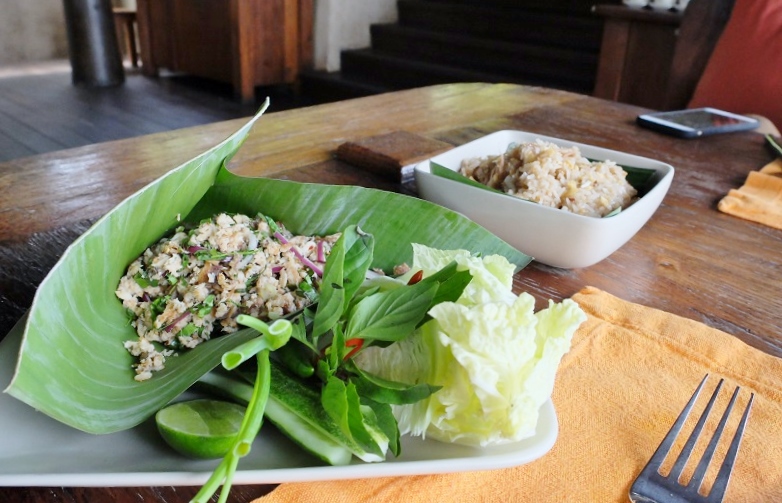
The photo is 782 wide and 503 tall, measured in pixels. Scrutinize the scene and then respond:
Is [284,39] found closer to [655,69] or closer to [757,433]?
[655,69]

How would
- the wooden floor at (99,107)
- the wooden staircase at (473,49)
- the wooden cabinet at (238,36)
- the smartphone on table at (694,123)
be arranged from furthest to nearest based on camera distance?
1. the wooden cabinet at (238,36)
2. the wooden staircase at (473,49)
3. the wooden floor at (99,107)
4. the smartphone on table at (694,123)

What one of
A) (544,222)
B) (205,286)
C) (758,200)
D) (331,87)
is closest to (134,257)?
(205,286)

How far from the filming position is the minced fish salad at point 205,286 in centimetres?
55

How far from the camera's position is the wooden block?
1.02m

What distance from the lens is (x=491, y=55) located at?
4.31m

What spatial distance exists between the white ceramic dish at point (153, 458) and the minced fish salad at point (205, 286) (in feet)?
0.24

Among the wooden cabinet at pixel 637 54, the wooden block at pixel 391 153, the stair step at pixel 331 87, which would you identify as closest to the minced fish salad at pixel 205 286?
the wooden block at pixel 391 153

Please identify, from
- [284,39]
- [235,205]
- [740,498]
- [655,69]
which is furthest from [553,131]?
[284,39]

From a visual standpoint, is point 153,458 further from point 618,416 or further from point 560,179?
point 560,179

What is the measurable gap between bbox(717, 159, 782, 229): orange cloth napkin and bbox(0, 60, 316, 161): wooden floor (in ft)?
11.5

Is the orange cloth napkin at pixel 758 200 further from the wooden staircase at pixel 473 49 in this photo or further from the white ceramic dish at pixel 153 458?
the wooden staircase at pixel 473 49

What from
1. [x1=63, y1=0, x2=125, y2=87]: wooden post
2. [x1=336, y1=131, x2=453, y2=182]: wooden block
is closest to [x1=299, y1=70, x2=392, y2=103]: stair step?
[x1=63, y1=0, x2=125, y2=87]: wooden post

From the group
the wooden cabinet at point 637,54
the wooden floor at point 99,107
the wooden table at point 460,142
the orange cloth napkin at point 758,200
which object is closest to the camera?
the wooden table at point 460,142

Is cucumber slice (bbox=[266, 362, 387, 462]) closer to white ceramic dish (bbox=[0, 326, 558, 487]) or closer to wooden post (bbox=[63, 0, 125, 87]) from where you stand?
white ceramic dish (bbox=[0, 326, 558, 487])
